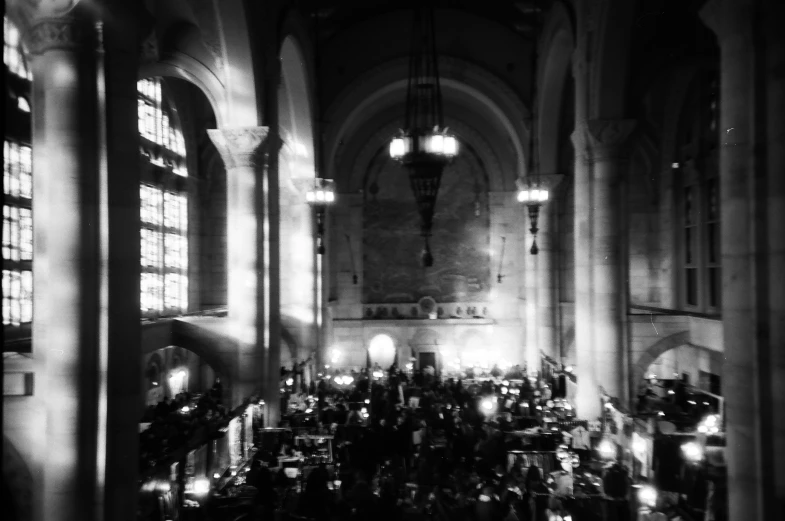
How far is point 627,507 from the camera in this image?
352 inches

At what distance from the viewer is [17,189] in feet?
43.3

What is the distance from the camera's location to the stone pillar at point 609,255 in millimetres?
14375

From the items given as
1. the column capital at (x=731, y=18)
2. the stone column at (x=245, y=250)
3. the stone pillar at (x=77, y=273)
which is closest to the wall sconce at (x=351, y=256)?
the stone column at (x=245, y=250)

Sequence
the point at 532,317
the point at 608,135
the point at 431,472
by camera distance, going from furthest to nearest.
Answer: the point at 532,317
the point at 608,135
the point at 431,472

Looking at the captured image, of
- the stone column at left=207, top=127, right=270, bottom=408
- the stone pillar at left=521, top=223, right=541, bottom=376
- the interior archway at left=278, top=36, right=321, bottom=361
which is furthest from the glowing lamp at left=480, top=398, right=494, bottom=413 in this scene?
the interior archway at left=278, top=36, right=321, bottom=361

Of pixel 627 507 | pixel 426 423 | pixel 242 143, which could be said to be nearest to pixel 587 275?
pixel 426 423

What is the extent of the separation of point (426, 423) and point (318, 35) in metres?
14.8

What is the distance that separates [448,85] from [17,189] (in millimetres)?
16568

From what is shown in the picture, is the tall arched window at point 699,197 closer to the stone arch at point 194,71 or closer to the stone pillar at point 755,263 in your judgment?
the stone pillar at point 755,263

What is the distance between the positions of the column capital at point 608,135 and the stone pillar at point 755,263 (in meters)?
6.99

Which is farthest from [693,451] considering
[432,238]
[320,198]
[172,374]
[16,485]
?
[432,238]

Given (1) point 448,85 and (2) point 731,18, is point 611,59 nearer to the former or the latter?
(2) point 731,18

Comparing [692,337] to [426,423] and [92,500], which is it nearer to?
[426,423]

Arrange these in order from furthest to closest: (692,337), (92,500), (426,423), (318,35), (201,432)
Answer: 1. (318,35)
2. (692,337)
3. (426,423)
4. (201,432)
5. (92,500)
